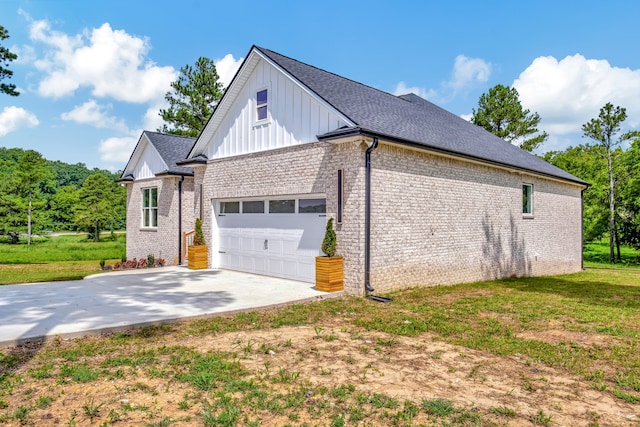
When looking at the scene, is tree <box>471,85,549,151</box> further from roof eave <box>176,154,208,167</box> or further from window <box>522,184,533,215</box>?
roof eave <box>176,154,208,167</box>

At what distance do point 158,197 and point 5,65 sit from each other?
729 centimetres

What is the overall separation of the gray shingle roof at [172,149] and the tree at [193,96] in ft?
45.0

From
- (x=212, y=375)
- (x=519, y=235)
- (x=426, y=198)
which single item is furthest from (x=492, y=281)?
(x=212, y=375)

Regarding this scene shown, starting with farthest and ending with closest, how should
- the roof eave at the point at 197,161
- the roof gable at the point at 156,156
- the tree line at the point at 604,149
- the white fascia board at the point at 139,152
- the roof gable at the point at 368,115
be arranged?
the tree line at the point at 604,149, the white fascia board at the point at 139,152, the roof gable at the point at 156,156, the roof eave at the point at 197,161, the roof gable at the point at 368,115

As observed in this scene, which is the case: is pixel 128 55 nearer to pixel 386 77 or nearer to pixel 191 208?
pixel 191 208

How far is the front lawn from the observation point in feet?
11.2

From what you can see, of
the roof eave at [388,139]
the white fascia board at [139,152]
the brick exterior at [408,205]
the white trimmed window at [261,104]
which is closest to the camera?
the roof eave at [388,139]

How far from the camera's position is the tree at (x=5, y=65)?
570 inches

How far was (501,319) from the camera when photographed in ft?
23.9

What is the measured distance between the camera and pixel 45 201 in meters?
35.9

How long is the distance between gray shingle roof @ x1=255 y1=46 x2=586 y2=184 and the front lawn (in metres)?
4.83

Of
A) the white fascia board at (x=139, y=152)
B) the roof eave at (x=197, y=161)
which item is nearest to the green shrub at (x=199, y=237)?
the roof eave at (x=197, y=161)

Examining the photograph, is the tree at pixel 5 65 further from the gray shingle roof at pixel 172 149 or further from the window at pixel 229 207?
the window at pixel 229 207

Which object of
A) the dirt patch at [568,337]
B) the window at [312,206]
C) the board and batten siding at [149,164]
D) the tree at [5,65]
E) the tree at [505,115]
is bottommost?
the dirt patch at [568,337]
